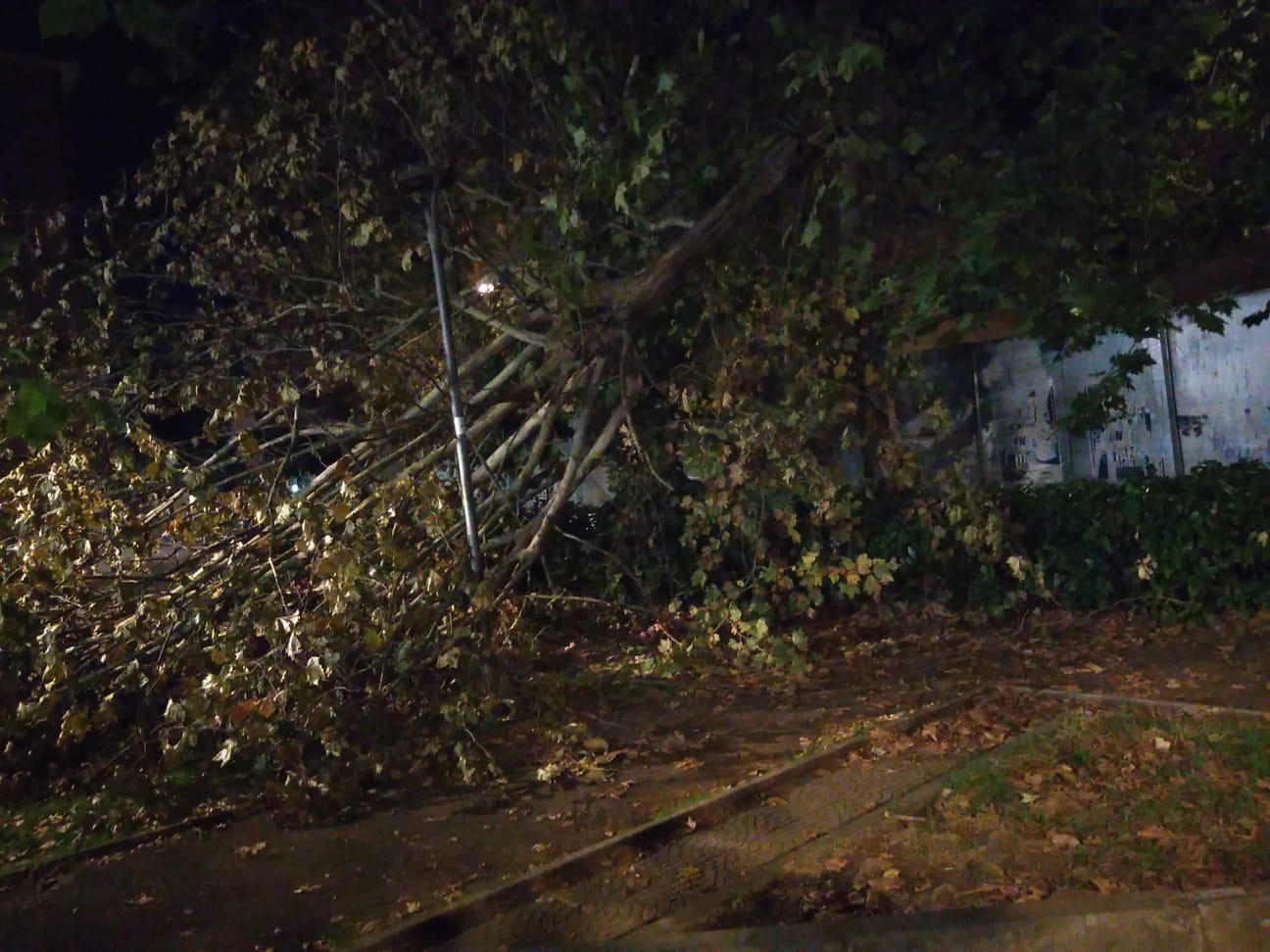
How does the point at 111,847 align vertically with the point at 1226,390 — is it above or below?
below

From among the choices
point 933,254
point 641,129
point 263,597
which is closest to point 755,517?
point 933,254

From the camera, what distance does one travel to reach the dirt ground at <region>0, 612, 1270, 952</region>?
4879 millimetres

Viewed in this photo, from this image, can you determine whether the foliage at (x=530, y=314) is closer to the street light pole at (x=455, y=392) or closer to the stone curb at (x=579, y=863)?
the street light pole at (x=455, y=392)

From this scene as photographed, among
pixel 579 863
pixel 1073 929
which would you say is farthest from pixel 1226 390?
pixel 579 863

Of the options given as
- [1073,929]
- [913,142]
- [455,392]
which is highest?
[913,142]

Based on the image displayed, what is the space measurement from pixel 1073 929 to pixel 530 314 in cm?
642

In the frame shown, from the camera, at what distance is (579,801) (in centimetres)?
605

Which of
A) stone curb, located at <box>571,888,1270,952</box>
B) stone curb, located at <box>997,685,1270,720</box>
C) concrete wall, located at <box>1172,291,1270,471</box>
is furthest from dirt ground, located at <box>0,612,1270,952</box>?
concrete wall, located at <box>1172,291,1270,471</box>

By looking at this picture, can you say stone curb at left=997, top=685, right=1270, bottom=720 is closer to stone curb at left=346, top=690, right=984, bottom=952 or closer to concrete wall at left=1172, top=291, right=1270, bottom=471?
stone curb at left=346, top=690, right=984, bottom=952

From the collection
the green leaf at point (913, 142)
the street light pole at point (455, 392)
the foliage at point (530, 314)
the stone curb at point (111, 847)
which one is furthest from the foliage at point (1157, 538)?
the stone curb at point (111, 847)

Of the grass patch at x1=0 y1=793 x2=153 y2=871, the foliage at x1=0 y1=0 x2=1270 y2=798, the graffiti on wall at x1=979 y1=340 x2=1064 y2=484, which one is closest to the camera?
the grass patch at x1=0 y1=793 x2=153 y2=871

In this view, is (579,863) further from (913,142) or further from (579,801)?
(913,142)

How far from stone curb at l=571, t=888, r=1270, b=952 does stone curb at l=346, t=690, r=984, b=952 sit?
84 centimetres

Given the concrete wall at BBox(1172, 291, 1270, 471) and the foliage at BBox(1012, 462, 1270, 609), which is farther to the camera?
the concrete wall at BBox(1172, 291, 1270, 471)
